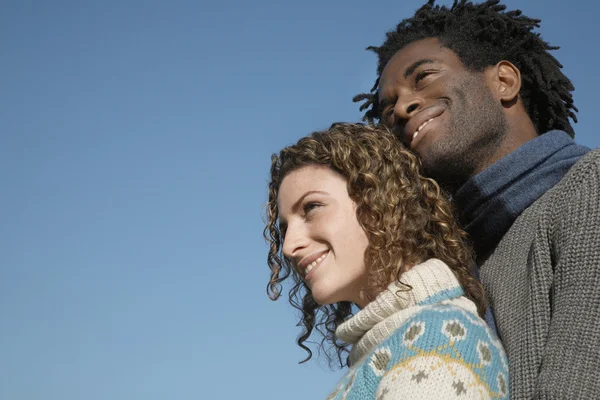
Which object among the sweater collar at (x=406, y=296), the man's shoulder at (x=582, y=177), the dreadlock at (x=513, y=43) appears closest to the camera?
the man's shoulder at (x=582, y=177)

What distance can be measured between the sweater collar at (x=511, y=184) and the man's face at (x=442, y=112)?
179 mm

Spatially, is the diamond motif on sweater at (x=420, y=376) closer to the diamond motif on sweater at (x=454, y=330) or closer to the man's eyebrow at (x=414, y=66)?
the diamond motif on sweater at (x=454, y=330)

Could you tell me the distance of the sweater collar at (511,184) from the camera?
3225 millimetres

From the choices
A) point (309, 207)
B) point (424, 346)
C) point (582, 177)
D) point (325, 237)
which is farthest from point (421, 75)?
point (424, 346)

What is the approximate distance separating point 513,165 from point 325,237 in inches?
38.0

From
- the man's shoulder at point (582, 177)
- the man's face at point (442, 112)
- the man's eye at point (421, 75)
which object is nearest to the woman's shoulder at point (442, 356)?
the man's shoulder at point (582, 177)

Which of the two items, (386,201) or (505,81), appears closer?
(386,201)

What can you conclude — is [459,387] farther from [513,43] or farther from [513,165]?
[513,43]

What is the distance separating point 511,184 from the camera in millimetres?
3309

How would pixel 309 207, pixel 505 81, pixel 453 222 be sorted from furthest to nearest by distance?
pixel 505 81 → pixel 453 222 → pixel 309 207

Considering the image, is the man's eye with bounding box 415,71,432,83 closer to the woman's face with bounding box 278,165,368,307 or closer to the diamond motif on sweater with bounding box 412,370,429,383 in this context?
the woman's face with bounding box 278,165,368,307

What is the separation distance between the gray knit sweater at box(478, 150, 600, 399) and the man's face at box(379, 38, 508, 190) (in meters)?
0.78

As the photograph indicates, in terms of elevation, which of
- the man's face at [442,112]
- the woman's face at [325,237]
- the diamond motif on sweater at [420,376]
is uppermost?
the man's face at [442,112]

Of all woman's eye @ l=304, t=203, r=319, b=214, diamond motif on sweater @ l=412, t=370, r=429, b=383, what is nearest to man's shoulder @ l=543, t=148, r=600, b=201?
diamond motif on sweater @ l=412, t=370, r=429, b=383
